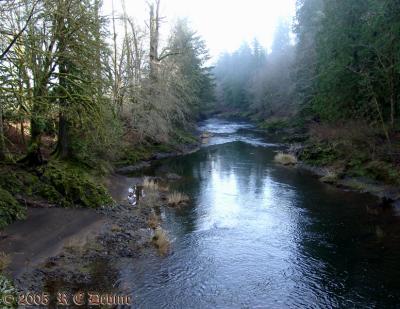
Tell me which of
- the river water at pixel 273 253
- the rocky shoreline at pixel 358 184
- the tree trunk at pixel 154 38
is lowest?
the river water at pixel 273 253

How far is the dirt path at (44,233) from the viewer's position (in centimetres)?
1062

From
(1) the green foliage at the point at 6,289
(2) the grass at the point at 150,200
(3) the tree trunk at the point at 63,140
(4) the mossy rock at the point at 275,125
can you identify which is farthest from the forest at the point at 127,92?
(4) the mossy rock at the point at 275,125

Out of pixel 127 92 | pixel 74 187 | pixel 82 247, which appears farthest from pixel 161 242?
pixel 127 92

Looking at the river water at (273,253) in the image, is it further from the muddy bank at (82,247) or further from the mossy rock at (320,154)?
the mossy rock at (320,154)

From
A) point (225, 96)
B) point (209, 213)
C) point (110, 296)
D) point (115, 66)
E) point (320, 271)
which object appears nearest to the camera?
point (110, 296)

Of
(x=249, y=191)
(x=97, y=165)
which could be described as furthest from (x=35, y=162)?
(x=249, y=191)

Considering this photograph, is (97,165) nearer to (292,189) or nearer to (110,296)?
(292,189)

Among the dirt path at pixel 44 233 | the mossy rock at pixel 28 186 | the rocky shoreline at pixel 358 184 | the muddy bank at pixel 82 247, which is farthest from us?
the rocky shoreline at pixel 358 184

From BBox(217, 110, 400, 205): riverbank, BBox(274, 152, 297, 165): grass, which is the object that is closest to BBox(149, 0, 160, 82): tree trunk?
BBox(274, 152, 297, 165): grass

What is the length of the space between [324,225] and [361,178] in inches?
305

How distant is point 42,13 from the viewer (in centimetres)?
1263

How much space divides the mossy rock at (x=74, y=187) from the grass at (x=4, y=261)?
5297 millimetres

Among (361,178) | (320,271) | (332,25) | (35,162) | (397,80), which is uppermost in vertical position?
(332,25)

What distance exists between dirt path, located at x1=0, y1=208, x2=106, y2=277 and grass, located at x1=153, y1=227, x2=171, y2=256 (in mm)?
2042
